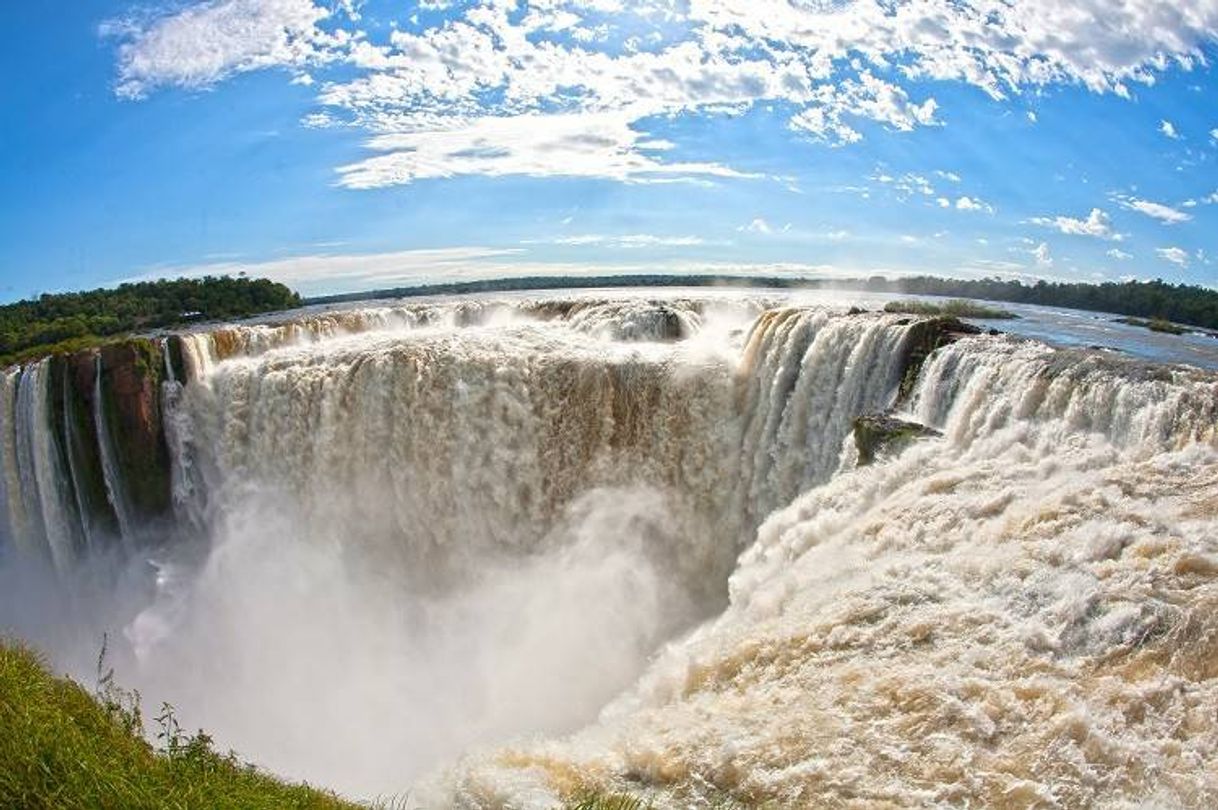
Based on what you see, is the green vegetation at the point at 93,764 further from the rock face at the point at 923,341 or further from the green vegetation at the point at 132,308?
the green vegetation at the point at 132,308

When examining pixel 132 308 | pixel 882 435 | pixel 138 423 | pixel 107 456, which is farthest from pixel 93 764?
pixel 132 308

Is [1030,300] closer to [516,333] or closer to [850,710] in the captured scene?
[516,333]

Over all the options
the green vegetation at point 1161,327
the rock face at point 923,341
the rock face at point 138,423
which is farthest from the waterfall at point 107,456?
the green vegetation at point 1161,327

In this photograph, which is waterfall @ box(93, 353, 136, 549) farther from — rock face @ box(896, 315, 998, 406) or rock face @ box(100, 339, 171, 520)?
rock face @ box(896, 315, 998, 406)

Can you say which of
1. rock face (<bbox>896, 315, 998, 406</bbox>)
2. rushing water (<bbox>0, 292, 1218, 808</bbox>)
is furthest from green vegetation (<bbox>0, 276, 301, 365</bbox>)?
rock face (<bbox>896, 315, 998, 406</bbox>)

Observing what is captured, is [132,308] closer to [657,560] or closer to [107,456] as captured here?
[107,456]

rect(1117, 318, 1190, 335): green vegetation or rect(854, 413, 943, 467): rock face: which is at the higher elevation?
rect(1117, 318, 1190, 335): green vegetation
